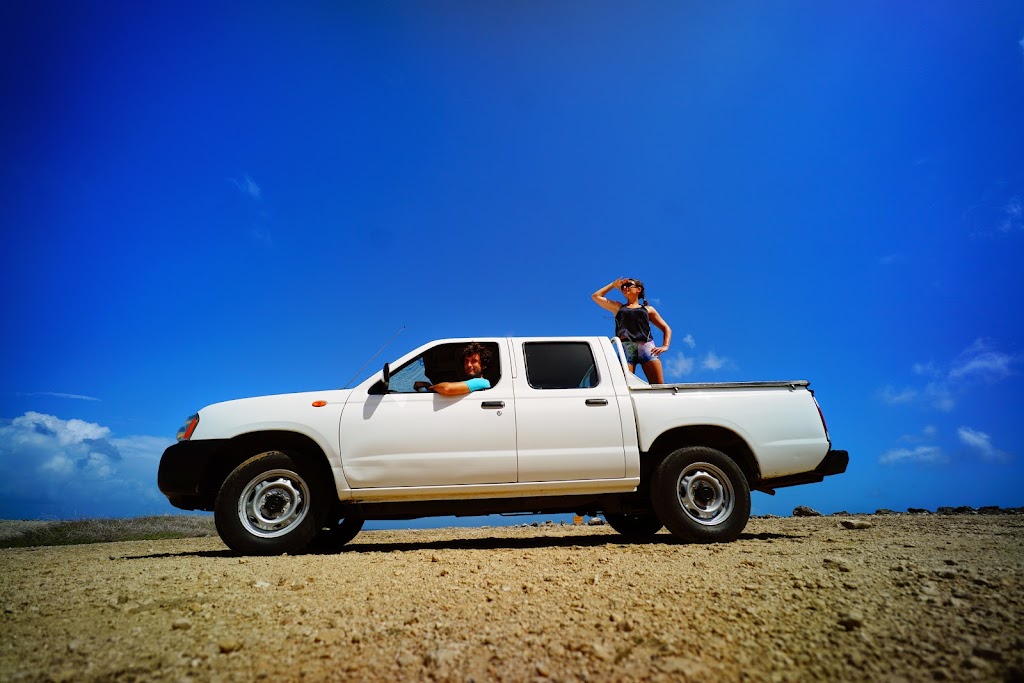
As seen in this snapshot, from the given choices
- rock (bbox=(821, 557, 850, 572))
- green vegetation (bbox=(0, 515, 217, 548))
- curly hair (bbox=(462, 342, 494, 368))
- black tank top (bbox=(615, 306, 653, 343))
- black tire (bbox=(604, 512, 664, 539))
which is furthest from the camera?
green vegetation (bbox=(0, 515, 217, 548))

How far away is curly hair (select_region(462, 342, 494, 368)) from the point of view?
5.43 meters

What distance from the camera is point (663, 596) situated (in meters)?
2.84

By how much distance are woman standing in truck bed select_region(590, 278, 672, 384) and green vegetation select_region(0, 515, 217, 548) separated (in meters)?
7.43

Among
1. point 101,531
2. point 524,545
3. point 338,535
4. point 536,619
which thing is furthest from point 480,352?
point 101,531

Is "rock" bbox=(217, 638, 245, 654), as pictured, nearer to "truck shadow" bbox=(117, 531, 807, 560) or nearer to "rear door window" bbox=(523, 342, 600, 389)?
"truck shadow" bbox=(117, 531, 807, 560)

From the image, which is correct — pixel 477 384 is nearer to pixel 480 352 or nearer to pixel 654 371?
pixel 480 352

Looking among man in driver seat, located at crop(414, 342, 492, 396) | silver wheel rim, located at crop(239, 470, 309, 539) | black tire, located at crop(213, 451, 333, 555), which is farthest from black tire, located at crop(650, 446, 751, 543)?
silver wheel rim, located at crop(239, 470, 309, 539)

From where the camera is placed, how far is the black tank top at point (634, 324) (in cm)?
643

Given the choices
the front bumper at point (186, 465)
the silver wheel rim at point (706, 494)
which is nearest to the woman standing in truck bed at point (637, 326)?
the silver wheel rim at point (706, 494)

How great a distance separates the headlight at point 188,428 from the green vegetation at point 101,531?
13.7ft

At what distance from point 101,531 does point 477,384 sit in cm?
866

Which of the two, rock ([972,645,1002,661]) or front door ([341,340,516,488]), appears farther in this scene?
front door ([341,340,516,488])

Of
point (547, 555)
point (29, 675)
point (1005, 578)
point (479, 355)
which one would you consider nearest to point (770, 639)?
point (1005, 578)

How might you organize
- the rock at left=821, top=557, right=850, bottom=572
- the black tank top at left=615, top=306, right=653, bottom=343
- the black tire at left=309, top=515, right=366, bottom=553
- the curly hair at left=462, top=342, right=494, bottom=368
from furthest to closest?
the black tank top at left=615, top=306, right=653, bottom=343, the black tire at left=309, top=515, right=366, bottom=553, the curly hair at left=462, top=342, right=494, bottom=368, the rock at left=821, top=557, right=850, bottom=572
